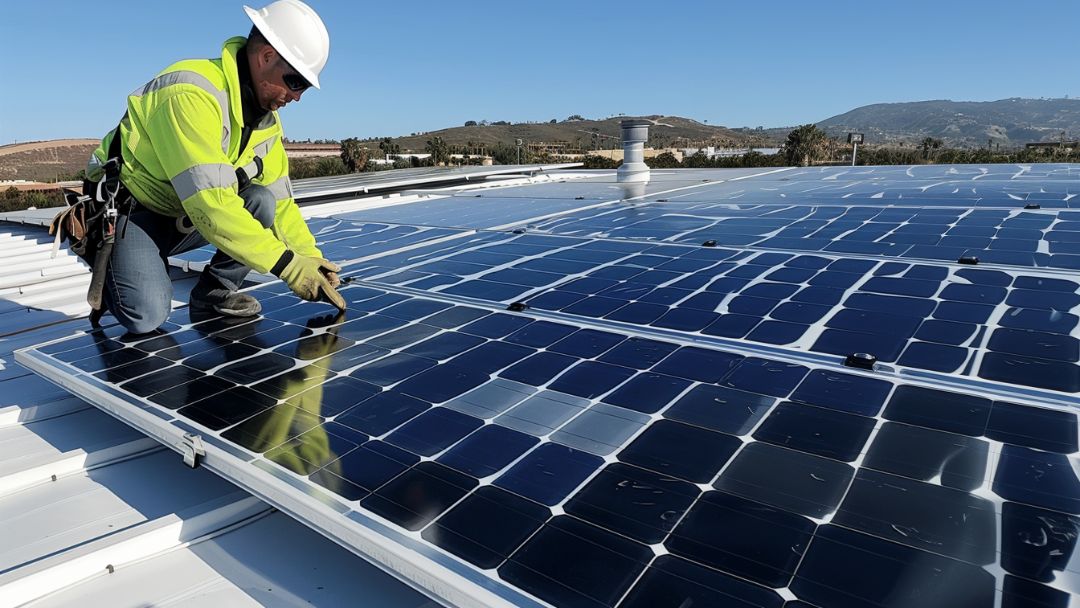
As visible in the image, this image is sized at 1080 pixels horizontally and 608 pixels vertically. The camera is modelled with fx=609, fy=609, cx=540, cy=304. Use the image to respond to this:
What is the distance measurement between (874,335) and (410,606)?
3.29 meters

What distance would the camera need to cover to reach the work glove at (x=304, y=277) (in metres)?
4.31

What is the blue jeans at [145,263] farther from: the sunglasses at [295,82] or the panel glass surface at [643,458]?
the sunglasses at [295,82]

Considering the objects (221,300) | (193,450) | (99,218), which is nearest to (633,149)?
(221,300)

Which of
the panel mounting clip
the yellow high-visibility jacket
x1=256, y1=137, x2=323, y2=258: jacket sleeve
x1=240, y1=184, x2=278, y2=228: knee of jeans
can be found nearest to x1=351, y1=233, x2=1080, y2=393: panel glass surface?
x1=256, y1=137, x2=323, y2=258: jacket sleeve

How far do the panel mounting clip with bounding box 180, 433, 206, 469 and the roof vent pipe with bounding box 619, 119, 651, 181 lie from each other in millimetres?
14897

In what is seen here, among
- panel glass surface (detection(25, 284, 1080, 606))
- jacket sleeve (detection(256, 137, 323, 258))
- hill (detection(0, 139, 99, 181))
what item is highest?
hill (detection(0, 139, 99, 181))

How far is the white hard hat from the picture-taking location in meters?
4.14

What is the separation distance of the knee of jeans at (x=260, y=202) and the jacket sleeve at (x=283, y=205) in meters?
0.09

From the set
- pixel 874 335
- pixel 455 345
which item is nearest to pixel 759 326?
pixel 874 335

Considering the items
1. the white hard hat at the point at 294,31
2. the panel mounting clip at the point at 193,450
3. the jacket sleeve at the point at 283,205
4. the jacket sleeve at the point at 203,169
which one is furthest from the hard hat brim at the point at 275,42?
the panel mounting clip at the point at 193,450

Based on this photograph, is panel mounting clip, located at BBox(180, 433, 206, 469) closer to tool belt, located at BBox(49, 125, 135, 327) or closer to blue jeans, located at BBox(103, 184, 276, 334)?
blue jeans, located at BBox(103, 184, 276, 334)

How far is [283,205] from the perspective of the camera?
17.8 feet

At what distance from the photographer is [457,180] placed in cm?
2045

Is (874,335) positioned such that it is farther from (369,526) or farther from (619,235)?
(619,235)
